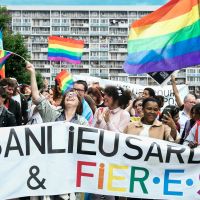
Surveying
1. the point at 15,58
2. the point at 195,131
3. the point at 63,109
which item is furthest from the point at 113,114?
the point at 15,58

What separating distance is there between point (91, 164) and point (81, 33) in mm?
126653

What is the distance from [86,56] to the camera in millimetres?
130250

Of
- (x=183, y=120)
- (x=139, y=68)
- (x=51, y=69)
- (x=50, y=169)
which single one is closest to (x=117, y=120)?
(x=139, y=68)

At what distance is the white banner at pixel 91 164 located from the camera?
6.44m

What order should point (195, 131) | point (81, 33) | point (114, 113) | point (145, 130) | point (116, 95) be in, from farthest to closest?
1. point (81, 33)
2. point (116, 95)
3. point (114, 113)
4. point (195, 131)
5. point (145, 130)

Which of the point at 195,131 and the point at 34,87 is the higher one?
the point at 34,87

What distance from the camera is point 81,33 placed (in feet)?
434

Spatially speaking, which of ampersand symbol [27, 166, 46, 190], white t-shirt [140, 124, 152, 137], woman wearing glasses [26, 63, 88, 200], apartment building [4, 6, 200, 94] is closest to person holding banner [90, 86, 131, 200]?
woman wearing glasses [26, 63, 88, 200]

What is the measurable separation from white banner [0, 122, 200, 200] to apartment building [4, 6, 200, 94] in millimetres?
124339

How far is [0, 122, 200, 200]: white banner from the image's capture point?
6441 millimetres

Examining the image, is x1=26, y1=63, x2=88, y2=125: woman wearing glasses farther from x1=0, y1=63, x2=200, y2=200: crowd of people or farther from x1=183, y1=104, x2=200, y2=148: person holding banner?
x1=183, y1=104, x2=200, y2=148: person holding banner

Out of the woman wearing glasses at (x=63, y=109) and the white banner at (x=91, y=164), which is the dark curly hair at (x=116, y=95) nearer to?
the woman wearing glasses at (x=63, y=109)

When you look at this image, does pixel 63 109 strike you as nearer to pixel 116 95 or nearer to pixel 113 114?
pixel 113 114

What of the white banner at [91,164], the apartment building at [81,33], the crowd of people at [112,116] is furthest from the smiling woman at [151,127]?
the apartment building at [81,33]
